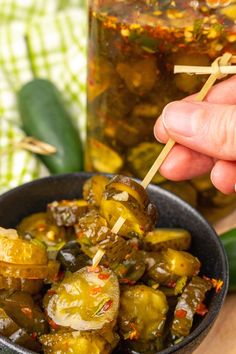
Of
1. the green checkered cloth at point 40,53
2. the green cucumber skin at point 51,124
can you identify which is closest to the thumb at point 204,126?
the green cucumber skin at point 51,124

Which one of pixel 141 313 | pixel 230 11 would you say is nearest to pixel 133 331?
pixel 141 313

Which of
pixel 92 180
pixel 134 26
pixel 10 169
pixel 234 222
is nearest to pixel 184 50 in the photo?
pixel 134 26

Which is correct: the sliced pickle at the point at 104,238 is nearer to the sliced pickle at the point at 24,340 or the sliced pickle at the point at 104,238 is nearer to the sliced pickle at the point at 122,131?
the sliced pickle at the point at 24,340

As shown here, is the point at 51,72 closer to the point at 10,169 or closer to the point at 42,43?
the point at 42,43

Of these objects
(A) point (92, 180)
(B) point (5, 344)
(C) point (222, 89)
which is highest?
(C) point (222, 89)

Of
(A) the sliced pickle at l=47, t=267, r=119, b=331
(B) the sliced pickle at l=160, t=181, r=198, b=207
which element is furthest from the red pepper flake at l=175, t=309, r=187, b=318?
(B) the sliced pickle at l=160, t=181, r=198, b=207
